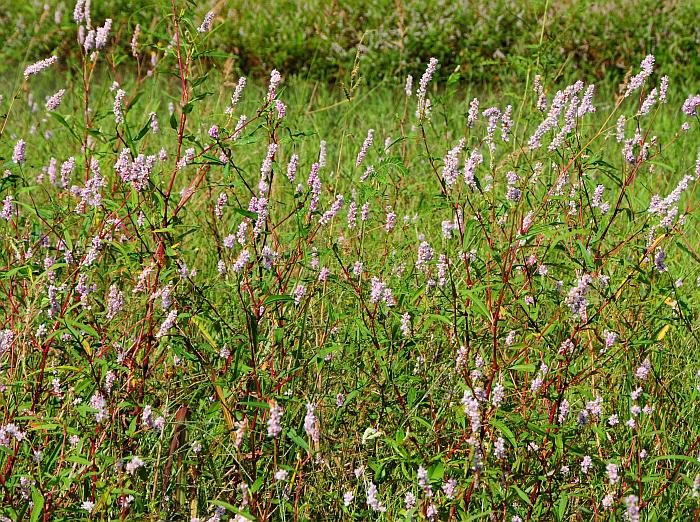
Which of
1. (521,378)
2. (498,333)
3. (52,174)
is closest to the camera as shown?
(498,333)

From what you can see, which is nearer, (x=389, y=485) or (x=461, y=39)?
(x=389, y=485)

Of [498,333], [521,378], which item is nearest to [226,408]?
[498,333]

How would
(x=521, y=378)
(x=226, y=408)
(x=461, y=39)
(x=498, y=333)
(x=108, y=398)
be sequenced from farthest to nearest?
(x=461, y=39), (x=521, y=378), (x=498, y=333), (x=108, y=398), (x=226, y=408)

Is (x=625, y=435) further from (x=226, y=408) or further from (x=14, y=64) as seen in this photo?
(x=14, y=64)

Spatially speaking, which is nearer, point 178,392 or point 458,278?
point 178,392

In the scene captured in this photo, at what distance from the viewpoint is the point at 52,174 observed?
3.82 metres

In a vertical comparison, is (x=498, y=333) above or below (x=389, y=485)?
above

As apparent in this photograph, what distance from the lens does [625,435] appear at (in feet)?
9.18

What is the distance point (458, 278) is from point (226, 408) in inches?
43.4

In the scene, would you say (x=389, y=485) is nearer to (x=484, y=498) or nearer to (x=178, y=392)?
(x=484, y=498)

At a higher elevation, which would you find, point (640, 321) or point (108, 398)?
point (108, 398)

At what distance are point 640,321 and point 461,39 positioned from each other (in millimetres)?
5012

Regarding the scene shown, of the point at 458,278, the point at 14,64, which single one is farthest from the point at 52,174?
the point at 14,64

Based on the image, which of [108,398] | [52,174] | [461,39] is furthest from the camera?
[461,39]
